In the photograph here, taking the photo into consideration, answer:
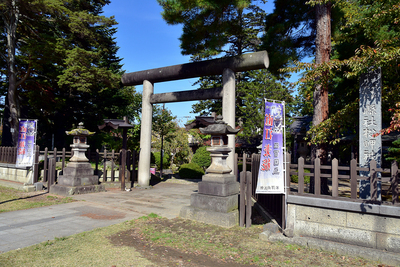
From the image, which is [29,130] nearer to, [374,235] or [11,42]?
[11,42]

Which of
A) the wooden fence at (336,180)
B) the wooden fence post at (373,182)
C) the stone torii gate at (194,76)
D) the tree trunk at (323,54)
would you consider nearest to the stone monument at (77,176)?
the stone torii gate at (194,76)

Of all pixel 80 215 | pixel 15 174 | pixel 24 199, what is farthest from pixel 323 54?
pixel 15 174

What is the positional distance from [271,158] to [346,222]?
178 cm

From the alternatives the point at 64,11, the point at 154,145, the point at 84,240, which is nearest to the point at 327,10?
the point at 84,240

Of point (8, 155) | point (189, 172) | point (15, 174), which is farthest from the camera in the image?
point (189, 172)

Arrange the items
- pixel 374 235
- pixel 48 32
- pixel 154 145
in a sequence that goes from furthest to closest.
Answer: pixel 154 145 < pixel 48 32 < pixel 374 235

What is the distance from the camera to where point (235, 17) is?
10.4m

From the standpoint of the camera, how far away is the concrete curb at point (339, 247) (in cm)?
425

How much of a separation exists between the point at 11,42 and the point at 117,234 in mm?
16517

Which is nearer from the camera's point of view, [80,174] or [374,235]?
[374,235]

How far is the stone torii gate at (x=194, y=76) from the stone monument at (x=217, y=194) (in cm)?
250

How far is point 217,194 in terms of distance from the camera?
263 inches

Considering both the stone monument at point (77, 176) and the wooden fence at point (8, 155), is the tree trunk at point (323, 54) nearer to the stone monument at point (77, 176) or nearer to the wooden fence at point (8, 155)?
the stone monument at point (77, 176)

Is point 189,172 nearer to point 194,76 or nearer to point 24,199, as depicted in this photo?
point 194,76
